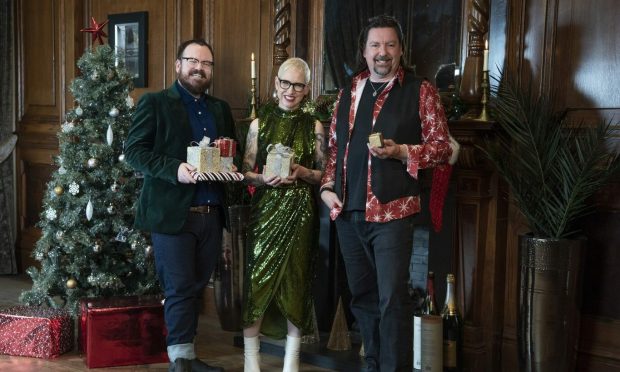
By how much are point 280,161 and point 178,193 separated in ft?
1.51

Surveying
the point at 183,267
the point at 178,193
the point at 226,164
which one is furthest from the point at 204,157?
the point at 183,267

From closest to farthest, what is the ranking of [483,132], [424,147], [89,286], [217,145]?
[424,147]
[217,145]
[483,132]
[89,286]

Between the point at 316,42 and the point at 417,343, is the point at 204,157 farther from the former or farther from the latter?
the point at 316,42

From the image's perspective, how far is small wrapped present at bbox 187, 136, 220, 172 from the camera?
291 cm

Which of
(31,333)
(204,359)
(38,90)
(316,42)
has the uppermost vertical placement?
(316,42)

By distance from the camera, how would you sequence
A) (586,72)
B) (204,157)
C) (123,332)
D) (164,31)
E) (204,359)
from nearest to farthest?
(204,157), (586,72), (123,332), (204,359), (164,31)

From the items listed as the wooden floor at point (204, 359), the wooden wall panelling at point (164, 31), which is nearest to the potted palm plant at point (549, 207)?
the wooden floor at point (204, 359)

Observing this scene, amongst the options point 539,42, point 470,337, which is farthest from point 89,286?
point 539,42

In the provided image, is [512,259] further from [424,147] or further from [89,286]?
[89,286]

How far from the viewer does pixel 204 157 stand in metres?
2.92

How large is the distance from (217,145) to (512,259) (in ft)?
5.11

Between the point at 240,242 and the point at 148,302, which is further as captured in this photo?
the point at 240,242

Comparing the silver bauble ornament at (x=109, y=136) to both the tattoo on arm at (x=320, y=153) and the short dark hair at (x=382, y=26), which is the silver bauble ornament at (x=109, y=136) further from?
the short dark hair at (x=382, y=26)

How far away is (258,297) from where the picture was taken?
3.07 meters
